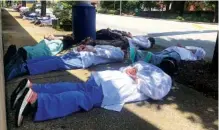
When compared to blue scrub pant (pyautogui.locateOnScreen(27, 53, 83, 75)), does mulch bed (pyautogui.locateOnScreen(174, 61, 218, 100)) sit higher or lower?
lower

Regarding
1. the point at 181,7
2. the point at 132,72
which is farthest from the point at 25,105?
the point at 181,7

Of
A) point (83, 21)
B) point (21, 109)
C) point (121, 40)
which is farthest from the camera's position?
point (83, 21)

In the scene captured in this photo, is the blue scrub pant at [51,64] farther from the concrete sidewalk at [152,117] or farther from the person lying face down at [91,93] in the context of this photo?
the person lying face down at [91,93]

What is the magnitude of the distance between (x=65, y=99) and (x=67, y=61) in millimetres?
2225

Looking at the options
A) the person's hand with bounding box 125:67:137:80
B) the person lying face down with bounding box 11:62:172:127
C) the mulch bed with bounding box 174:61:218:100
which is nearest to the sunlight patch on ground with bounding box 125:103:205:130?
the person lying face down with bounding box 11:62:172:127

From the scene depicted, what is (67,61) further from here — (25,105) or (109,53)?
(25,105)

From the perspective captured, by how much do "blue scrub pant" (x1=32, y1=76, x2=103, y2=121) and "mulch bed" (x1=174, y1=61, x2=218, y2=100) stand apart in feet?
6.23

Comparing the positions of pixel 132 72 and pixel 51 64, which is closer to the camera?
pixel 132 72

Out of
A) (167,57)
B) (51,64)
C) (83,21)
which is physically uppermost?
(83,21)

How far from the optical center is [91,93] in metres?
4.07

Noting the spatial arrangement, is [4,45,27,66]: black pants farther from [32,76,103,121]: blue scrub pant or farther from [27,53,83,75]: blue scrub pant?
[32,76,103,121]: blue scrub pant

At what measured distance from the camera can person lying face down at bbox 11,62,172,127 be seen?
11.8 ft

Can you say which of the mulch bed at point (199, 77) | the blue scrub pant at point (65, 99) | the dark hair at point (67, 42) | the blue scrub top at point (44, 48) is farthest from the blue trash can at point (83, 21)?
the blue scrub pant at point (65, 99)

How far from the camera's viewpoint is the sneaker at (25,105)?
135 inches
